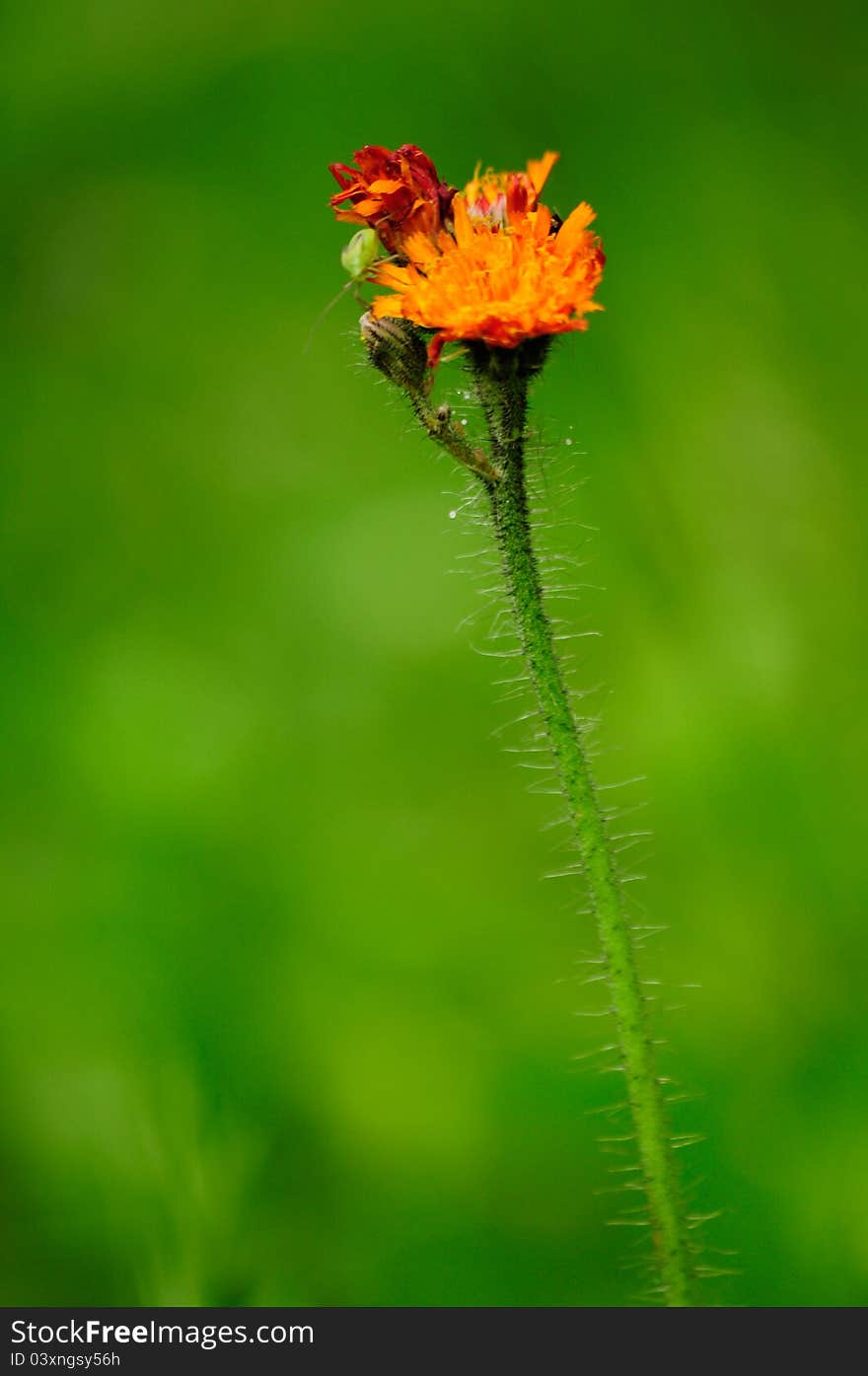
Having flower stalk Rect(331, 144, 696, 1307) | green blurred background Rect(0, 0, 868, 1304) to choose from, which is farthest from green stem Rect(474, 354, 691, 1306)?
green blurred background Rect(0, 0, 868, 1304)

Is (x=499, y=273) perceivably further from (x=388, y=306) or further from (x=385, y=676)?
(x=385, y=676)

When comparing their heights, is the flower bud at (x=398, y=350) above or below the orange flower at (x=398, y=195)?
below

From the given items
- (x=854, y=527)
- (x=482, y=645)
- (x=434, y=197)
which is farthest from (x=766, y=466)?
(x=434, y=197)

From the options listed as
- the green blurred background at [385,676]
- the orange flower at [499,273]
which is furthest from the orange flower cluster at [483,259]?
the green blurred background at [385,676]

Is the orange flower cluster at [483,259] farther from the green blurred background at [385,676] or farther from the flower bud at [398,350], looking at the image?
the green blurred background at [385,676]

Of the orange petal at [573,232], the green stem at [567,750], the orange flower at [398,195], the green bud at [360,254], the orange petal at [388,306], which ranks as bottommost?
the green stem at [567,750]

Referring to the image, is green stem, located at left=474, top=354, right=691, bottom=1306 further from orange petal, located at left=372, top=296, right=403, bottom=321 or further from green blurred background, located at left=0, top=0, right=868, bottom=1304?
green blurred background, located at left=0, top=0, right=868, bottom=1304

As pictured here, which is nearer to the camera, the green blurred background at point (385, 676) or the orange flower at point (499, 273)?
the orange flower at point (499, 273)
